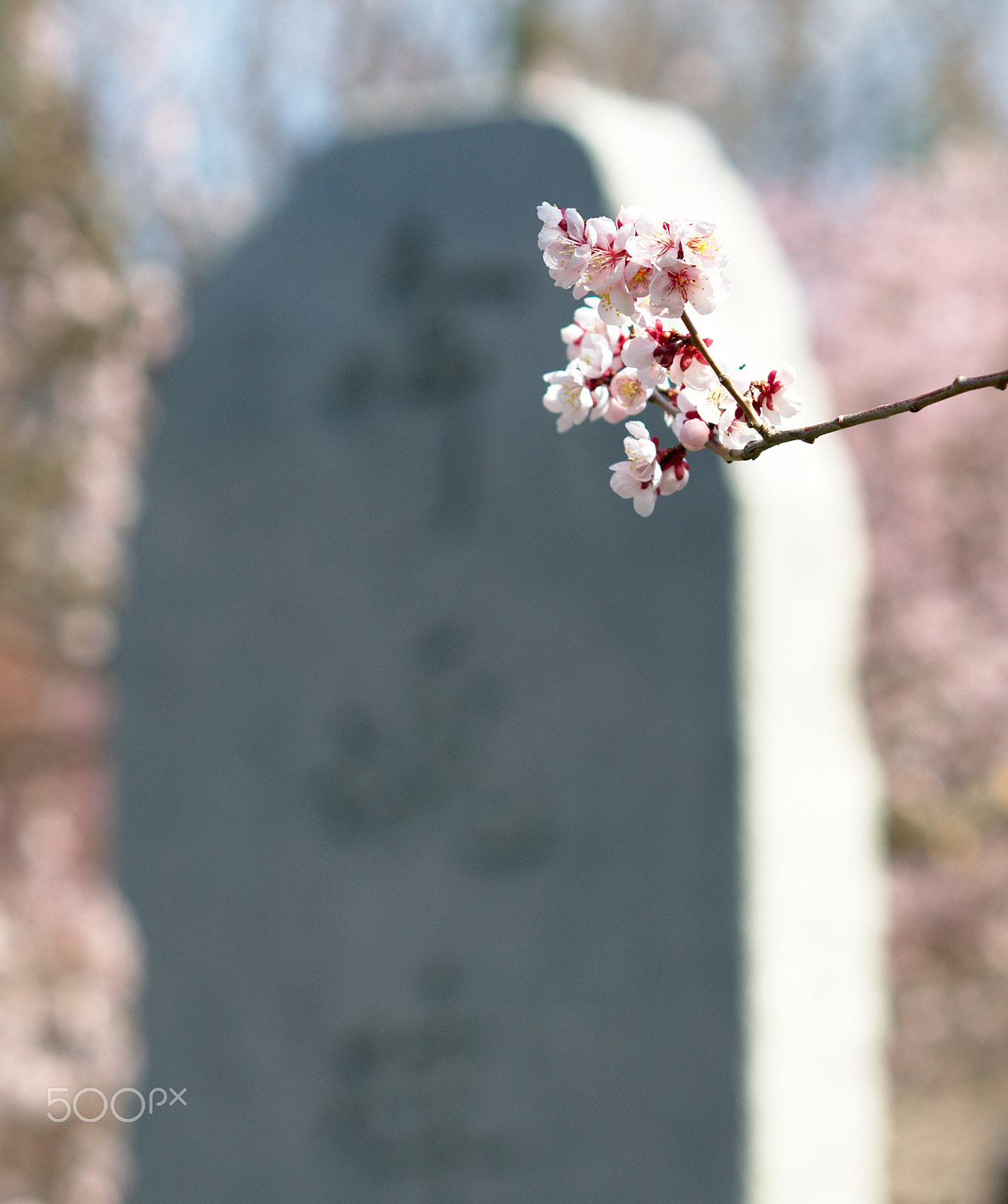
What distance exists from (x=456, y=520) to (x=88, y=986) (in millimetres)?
2907

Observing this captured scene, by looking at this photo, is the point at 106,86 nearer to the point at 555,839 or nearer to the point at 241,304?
the point at 241,304

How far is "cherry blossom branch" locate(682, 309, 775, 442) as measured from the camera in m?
0.57

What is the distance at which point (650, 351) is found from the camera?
603 millimetres

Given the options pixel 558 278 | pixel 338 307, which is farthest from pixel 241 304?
pixel 558 278

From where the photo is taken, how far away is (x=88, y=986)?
14.1 feet

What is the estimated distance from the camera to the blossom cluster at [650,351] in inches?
22.8

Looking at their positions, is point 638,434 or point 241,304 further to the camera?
point 241,304

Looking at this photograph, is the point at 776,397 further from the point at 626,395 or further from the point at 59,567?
the point at 59,567

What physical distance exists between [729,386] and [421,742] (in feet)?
5.07

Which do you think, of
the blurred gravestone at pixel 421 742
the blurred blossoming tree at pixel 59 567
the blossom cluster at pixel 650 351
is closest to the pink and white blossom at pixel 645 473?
the blossom cluster at pixel 650 351

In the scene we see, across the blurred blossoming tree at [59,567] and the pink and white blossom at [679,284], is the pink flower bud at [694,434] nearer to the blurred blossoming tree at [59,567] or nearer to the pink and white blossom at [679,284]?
the pink and white blossom at [679,284]

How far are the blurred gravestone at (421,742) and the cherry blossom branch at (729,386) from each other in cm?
127

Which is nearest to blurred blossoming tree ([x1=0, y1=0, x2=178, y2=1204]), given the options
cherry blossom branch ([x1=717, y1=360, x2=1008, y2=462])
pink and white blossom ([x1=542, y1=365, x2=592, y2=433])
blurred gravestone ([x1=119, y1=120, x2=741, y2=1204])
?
blurred gravestone ([x1=119, y1=120, x2=741, y2=1204])

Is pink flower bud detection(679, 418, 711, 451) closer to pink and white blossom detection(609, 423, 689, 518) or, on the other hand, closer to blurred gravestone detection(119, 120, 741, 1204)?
pink and white blossom detection(609, 423, 689, 518)
